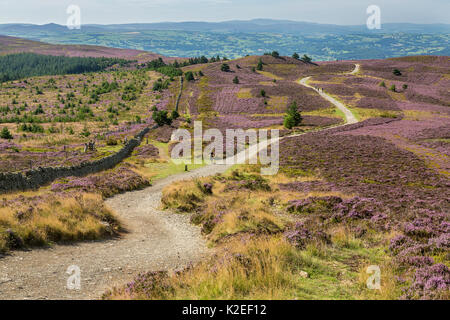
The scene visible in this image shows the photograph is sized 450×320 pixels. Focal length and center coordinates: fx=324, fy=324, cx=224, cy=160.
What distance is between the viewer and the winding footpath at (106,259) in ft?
30.2

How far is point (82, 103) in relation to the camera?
358ft

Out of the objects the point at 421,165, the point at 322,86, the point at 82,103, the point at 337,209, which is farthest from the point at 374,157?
the point at 82,103

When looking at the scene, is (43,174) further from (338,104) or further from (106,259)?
(338,104)

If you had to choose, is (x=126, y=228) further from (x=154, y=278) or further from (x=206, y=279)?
(x=206, y=279)

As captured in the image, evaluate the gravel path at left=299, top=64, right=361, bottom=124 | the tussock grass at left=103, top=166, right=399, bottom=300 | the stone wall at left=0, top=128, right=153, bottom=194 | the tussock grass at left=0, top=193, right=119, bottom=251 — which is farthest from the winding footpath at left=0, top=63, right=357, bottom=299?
the gravel path at left=299, top=64, right=361, bottom=124

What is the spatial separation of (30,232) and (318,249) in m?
11.2

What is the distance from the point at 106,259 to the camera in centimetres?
1219

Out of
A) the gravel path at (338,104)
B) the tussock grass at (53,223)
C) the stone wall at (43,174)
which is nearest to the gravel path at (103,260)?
the tussock grass at (53,223)

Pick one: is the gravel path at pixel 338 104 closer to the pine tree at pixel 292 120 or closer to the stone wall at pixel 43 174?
the pine tree at pixel 292 120

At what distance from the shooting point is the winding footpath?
9.22m

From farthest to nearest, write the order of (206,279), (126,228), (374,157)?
(374,157) → (126,228) → (206,279)

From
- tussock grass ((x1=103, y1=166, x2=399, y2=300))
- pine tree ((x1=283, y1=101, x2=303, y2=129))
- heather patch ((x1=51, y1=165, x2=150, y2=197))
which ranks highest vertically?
pine tree ((x1=283, y1=101, x2=303, y2=129))

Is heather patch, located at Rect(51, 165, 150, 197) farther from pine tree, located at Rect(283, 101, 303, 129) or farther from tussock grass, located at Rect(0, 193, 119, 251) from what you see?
pine tree, located at Rect(283, 101, 303, 129)

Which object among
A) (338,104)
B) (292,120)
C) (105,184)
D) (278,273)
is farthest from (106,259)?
(338,104)
